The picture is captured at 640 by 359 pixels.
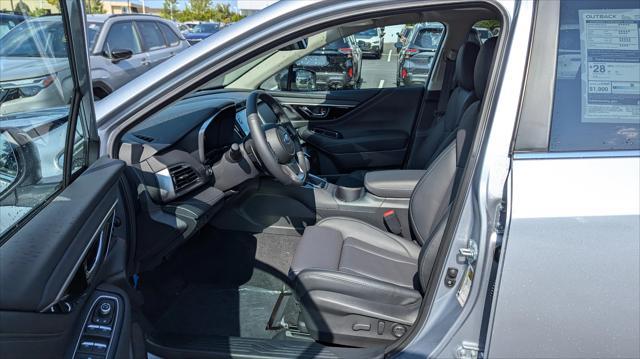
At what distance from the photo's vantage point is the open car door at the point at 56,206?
A: 0.98 m

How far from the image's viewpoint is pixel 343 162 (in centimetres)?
376

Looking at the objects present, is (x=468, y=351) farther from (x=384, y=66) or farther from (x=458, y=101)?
(x=384, y=66)

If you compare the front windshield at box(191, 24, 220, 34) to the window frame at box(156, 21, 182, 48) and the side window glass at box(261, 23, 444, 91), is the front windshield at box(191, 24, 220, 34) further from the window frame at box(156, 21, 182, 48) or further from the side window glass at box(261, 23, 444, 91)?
the side window glass at box(261, 23, 444, 91)

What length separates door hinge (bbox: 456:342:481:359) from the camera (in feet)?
4.25

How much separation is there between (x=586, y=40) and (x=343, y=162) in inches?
102

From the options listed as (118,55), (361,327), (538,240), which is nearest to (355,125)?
(361,327)

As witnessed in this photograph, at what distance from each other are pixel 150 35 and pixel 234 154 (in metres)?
7.11

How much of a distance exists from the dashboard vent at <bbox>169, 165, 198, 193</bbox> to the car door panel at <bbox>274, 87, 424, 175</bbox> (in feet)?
5.22

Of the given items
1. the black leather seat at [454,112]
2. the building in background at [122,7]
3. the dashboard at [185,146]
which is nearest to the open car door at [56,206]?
the dashboard at [185,146]

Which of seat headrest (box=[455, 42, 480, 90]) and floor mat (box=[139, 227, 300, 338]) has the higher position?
seat headrest (box=[455, 42, 480, 90])

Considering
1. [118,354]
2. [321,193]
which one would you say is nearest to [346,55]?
[321,193]

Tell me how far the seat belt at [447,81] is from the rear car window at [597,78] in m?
2.17

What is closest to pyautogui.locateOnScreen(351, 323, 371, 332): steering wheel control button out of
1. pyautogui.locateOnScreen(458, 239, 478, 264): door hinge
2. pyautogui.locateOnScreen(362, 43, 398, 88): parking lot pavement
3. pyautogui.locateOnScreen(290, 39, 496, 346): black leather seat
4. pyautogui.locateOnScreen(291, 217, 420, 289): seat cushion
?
pyautogui.locateOnScreen(290, 39, 496, 346): black leather seat

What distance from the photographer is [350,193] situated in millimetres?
2773
